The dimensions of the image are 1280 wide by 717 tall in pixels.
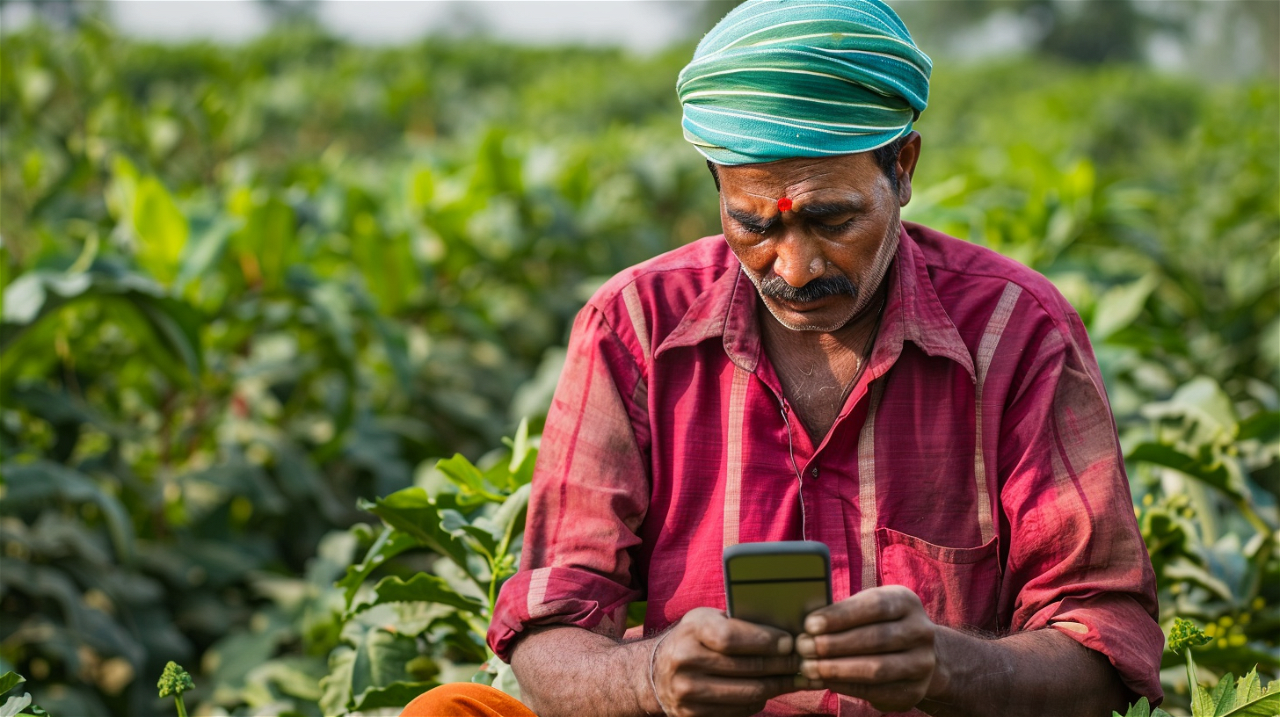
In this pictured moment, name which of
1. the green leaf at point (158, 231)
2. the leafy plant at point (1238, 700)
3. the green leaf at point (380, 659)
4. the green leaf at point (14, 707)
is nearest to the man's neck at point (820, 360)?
the leafy plant at point (1238, 700)

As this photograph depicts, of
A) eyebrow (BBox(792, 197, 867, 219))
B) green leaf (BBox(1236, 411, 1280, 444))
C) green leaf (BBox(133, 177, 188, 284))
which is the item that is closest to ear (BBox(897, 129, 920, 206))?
eyebrow (BBox(792, 197, 867, 219))

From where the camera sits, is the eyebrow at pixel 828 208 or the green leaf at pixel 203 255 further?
the green leaf at pixel 203 255

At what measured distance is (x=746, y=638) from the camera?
148cm

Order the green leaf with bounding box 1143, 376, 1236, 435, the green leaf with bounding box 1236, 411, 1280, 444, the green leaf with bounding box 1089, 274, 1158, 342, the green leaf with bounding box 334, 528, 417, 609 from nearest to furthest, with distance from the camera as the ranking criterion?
the green leaf with bounding box 334, 528, 417, 609 → the green leaf with bounding box 1236, 411, 1280, 444 → the green leaf with bounding box 1143, 376, 1236, 435 → the green leaf with bounding box 1089, 274, 1158, 342

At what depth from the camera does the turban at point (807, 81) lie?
1745 mm

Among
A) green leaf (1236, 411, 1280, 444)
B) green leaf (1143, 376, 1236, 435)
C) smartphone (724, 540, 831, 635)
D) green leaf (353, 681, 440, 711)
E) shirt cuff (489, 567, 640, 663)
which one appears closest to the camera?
smartphone (724, 540, 831, 635)

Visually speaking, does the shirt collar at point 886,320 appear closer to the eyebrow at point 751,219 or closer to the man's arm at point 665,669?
the eyebrow at point 751,219

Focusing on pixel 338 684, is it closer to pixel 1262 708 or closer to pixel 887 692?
pixel 887 692

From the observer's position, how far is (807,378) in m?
1.92

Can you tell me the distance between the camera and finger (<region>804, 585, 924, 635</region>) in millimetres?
1460

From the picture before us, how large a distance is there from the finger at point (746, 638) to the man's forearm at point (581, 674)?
7.6 inches

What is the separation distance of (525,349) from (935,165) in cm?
338

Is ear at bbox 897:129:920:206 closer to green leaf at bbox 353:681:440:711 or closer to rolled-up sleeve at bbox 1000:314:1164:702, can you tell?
rolled-up sleeve at bbox 1000:314:1164:702

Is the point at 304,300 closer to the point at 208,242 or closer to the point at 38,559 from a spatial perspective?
the point at 208,242
